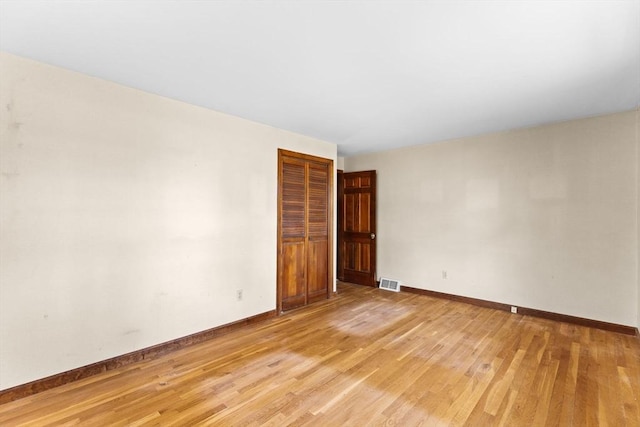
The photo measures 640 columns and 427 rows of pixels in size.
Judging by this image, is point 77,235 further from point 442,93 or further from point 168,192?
point 442,93

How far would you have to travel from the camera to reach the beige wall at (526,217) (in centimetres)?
347

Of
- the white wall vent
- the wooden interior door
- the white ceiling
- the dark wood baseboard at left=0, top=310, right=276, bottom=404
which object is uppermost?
the white ceiling

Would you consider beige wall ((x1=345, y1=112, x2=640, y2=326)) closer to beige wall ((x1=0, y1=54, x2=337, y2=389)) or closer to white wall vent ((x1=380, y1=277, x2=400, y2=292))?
white wall vent ((x1=380, y1=277, x2=400, y2=292))

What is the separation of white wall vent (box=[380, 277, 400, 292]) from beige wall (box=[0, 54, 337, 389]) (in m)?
2.69

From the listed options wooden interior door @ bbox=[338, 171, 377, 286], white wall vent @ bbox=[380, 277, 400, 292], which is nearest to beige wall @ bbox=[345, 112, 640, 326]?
white wall vent @ bbox=[380, 277, 400, 292]

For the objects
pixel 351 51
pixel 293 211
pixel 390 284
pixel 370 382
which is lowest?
pixel 370 382

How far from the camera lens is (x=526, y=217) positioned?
406 cm

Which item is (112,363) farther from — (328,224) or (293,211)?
(328,224)

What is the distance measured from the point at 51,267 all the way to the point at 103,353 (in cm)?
86

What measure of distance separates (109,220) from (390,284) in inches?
173

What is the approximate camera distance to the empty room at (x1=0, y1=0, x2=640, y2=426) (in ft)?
6.35

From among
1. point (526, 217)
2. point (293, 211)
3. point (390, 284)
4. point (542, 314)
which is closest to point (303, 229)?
point (293, 211)

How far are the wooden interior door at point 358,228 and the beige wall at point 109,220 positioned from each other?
8.61 ft

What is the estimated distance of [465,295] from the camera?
4594 millimetres
